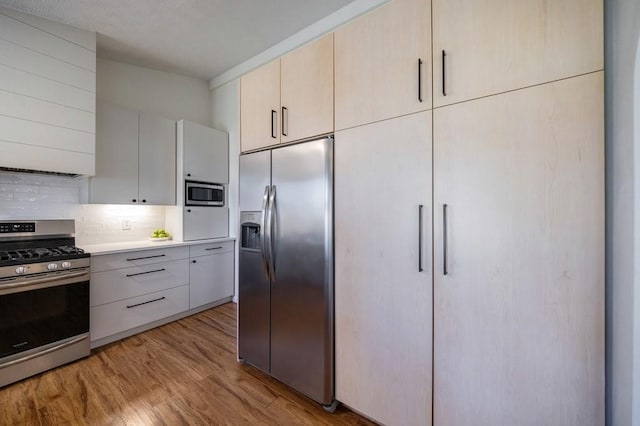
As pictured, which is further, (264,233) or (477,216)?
(264,233)

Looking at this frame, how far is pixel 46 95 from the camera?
93.7 inches

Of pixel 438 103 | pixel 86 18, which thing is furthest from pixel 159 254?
pixel 438 103

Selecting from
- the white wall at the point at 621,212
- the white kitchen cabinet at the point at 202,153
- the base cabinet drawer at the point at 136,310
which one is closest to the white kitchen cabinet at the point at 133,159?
the white kitchen cabinet at the point at 202,153

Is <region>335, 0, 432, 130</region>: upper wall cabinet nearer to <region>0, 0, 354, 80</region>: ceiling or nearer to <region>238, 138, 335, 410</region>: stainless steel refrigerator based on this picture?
<region>238, 138, 335, 410</region>: stainless steel refrigerator

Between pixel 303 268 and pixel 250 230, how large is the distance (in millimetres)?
599

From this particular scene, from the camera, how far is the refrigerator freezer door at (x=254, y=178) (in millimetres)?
2064

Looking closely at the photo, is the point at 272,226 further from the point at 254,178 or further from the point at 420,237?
the point at 420,237

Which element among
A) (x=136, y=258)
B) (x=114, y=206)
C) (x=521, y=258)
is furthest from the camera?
(x=114, y=206)

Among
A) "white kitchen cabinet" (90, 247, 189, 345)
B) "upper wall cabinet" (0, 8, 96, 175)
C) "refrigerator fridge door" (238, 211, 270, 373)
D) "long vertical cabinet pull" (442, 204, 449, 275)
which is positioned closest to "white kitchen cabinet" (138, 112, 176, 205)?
"upper wall cabinet" (0, 8, 96, 175)

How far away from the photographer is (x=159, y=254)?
120 inches

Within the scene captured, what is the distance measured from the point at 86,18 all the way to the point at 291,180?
2.53 meters

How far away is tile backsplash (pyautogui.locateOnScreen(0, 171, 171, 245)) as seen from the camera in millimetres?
2559

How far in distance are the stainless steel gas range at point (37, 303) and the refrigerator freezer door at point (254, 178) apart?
5.12 ft

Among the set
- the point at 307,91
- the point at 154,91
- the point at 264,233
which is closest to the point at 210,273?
the point at 264,233
